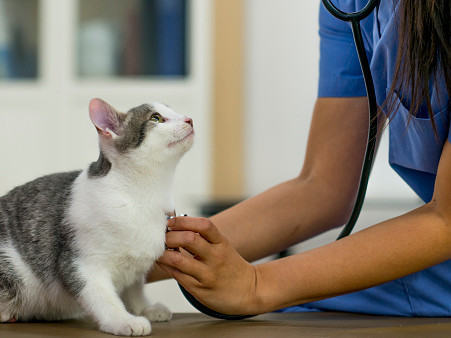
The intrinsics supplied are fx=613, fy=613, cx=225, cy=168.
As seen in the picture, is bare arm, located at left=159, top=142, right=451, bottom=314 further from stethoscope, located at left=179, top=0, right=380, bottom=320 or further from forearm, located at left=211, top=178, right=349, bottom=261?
forearm, located at left=211, top=178, right=349, bottom=261

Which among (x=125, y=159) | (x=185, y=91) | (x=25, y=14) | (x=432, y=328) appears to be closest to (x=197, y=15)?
(x=185, y=91)

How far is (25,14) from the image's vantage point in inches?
124

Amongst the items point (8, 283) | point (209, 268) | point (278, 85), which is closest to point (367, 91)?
point (209, 268)

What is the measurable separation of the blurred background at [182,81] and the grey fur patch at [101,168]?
2.05m

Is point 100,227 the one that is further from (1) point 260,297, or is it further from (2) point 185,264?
Result: (1) point 260,297

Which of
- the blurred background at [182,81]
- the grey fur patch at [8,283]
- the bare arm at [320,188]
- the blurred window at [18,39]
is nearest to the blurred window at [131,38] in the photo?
the blurred background at [182,81]

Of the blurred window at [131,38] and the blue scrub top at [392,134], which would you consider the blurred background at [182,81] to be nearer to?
the blurred window at [131,38]

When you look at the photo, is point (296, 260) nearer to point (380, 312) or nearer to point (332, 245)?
point (332, 245)

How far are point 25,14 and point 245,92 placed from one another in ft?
3.95

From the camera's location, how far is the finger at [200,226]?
0.80 metres

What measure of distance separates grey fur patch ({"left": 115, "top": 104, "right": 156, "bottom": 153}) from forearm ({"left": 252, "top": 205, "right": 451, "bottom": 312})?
0.26 metres

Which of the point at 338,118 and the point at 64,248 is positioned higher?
the point at 338,118

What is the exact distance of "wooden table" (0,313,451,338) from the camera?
2.47 ft

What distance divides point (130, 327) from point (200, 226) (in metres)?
0.15
